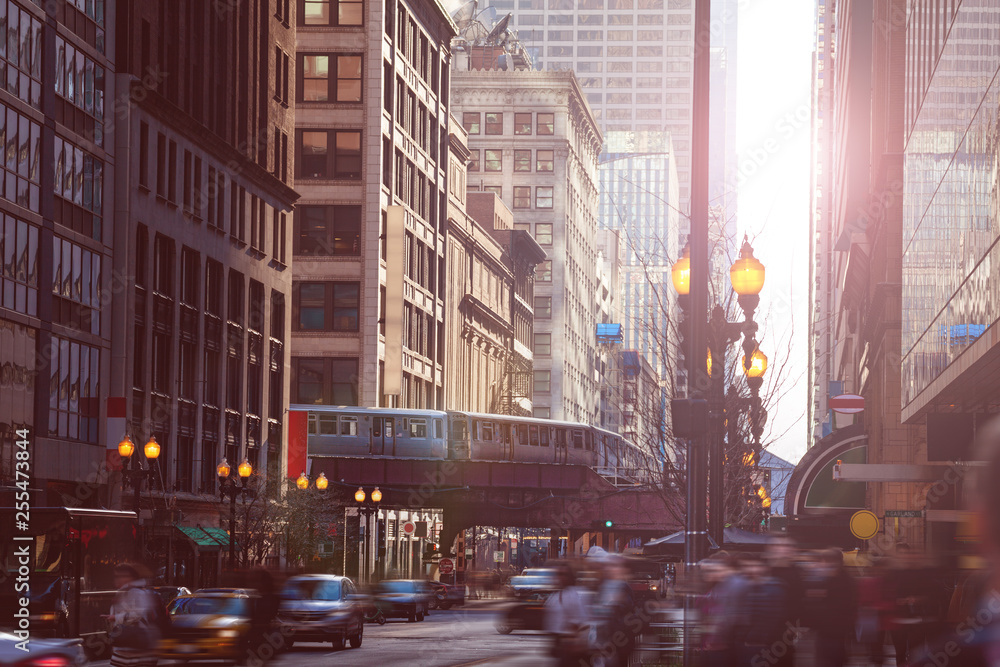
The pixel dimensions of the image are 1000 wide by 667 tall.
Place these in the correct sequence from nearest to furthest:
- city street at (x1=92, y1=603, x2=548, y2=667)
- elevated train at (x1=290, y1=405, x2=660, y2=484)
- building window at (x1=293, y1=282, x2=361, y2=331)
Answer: city street at (x1=92, y1=603, x2=548, y2=667), elevated train at (x1=290, y1=405, x2=660, y2=484), building window at (x1=293, y1=282, x2=361, y2=331)

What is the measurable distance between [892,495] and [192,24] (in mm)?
33964

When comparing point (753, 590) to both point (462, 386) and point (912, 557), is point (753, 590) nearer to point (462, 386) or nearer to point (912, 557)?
point (912, 557)

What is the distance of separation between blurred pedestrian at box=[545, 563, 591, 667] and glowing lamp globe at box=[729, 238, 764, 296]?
4.24 meters

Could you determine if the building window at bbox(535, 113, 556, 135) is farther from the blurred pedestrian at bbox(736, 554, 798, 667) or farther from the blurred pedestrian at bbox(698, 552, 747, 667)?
the blurred pedestrian at bbox(736, 554, 798, 667)

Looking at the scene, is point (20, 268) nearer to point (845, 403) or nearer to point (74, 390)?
point (74, 390)

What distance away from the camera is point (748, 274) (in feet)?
58.7

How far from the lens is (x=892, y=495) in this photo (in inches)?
2096

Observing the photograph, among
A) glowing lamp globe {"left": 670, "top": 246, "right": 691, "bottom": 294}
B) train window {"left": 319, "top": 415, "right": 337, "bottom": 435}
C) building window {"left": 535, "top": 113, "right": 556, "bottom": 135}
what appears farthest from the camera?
building window {"left": 535, "top": 113, "right": 556, "bottom": 135}

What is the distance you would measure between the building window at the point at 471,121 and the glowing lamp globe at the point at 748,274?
134506mm

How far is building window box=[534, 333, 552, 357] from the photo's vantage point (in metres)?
148

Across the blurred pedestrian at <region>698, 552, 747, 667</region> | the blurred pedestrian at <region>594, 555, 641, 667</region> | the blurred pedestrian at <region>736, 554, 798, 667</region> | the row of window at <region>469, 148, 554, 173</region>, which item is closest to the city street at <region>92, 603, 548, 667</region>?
the blurred pedestrian at <region>594, 555, 641, 667</region>

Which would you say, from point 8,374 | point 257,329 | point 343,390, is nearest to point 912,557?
point 8,374

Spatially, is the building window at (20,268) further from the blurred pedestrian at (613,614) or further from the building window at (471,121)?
the building window at (471,121)

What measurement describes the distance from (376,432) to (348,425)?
1.65 meters
